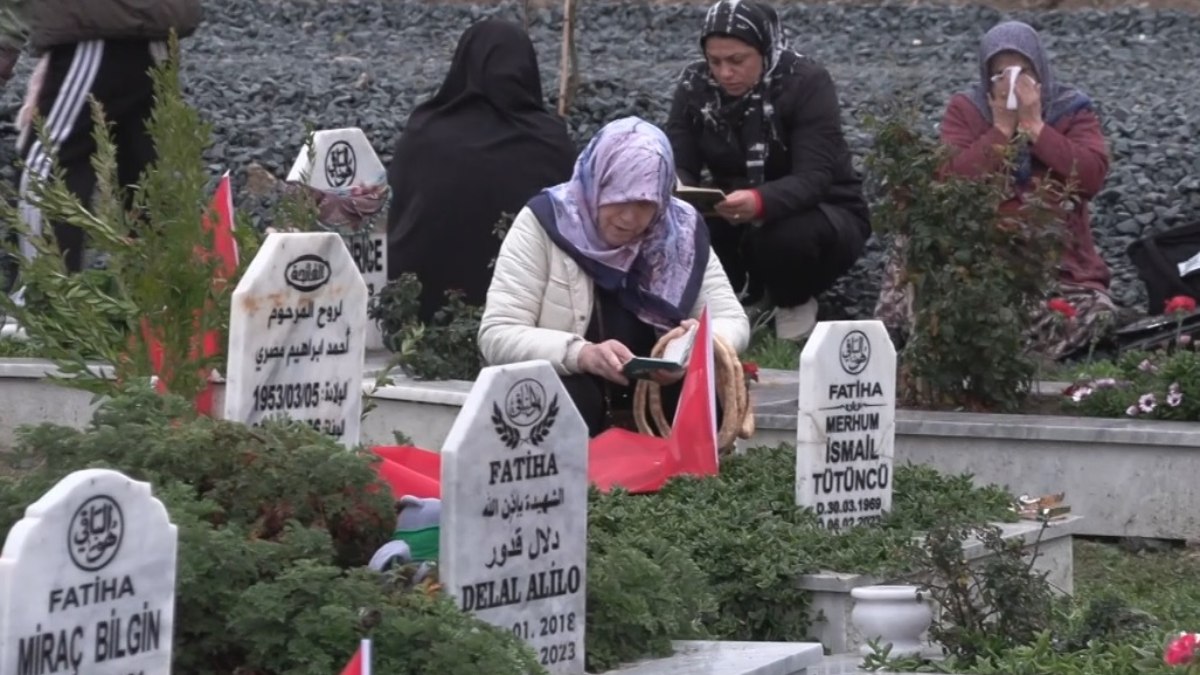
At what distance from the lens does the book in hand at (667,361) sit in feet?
20.7

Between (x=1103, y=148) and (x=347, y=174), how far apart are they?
8.76 feet

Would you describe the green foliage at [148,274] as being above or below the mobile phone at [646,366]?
above

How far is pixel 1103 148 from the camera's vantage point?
9.04 m

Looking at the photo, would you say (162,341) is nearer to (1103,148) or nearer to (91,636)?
(91,636)

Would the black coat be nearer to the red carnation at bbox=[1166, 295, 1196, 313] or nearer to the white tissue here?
the white tissue

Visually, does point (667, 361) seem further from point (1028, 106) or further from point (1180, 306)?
point (1028, 106)

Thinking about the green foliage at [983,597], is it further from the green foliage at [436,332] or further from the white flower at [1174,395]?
the green foliage at [436,332]

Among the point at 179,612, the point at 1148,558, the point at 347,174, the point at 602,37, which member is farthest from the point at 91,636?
the point at 602,37

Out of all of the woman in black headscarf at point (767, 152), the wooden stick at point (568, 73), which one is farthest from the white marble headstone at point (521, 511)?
the wooden stick at point (568, 73)

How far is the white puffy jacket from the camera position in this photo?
6645 mm

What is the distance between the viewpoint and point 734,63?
28.2 ft

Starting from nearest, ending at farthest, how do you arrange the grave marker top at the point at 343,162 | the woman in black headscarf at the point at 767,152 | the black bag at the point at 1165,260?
1. the woman in black headscarf at the point at 767,152
2. the grave marker top at the point at 343,162
3. the black bag at the point at 1165,260

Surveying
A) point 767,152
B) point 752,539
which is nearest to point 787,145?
point 767,152

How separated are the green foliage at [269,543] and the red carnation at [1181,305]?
4.54m
